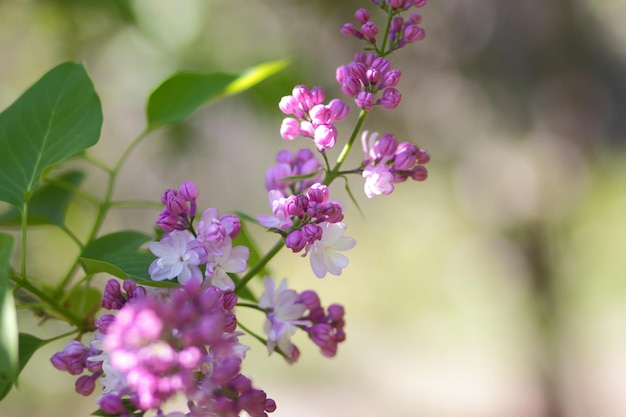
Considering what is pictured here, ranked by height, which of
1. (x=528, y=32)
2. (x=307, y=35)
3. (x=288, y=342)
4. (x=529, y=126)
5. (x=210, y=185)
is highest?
(x=528, y=32)

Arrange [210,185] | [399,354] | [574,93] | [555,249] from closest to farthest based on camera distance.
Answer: [210,185], [574,93], [555,249], [399,354]

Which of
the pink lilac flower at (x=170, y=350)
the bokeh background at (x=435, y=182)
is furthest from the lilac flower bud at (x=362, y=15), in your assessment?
the bokeh background at (x=435, y=182)

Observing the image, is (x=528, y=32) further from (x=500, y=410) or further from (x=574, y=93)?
(x=500, y=410)

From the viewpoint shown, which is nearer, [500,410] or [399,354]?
[500,410]

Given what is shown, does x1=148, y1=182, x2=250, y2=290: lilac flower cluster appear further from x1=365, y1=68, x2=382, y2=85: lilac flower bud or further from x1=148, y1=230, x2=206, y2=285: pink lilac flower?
x1=365, y1=68, x2=382, y2=85: lilac flower bud

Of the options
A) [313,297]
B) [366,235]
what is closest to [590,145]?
[366,235]

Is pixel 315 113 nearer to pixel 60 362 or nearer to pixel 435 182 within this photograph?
pixel 60 362

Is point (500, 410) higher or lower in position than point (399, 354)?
lower

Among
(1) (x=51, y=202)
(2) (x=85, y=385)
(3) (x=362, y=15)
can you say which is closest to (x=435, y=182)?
(1) (x=51, y=202)

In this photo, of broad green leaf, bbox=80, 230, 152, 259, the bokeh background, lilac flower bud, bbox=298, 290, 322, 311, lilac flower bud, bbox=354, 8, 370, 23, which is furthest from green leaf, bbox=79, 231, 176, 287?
the bokeh background
